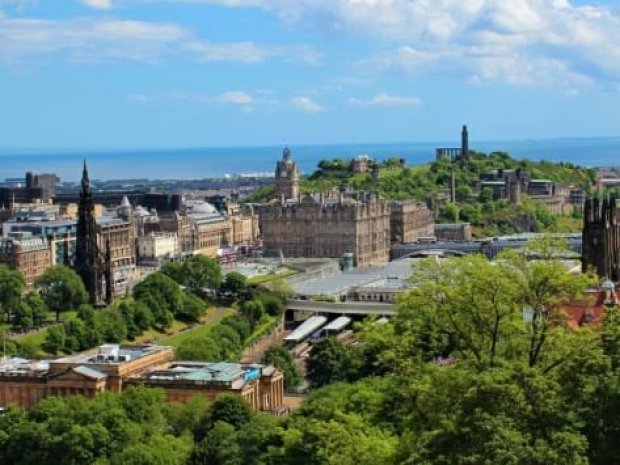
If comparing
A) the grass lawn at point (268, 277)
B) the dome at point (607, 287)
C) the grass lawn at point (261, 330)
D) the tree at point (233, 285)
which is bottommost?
the grass lawn at point (261, 330)

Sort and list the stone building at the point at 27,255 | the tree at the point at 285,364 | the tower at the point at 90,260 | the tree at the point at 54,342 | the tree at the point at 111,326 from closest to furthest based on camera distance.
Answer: the tree at the point at 285,364, the tree at the point at 54,342, the tree at the point at 111,326, the tower at the point at 90,260, the stone building at the point at 27,255

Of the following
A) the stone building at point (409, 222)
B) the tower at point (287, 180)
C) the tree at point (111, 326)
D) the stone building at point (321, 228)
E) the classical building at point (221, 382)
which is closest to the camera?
the classical building at point (221, 382)

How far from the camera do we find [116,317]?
2749 inches

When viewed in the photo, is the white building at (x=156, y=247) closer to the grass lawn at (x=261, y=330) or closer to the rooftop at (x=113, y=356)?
the grass lawn at (x=261, y=330)

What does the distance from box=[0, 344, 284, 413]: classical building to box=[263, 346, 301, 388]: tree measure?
5659 mm

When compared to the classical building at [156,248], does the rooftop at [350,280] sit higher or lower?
lower

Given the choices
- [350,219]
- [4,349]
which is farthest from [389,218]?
[4,349]

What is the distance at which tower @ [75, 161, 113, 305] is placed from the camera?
8050 cm

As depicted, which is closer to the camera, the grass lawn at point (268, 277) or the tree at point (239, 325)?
the tree at point (239, 325)

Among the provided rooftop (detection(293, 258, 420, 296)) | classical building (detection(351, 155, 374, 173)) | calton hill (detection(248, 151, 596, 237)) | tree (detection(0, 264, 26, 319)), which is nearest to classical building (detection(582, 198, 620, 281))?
rooftop (detection(293, 258, 420, 296))

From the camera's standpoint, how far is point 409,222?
423 ft

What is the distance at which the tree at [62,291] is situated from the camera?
7638 centimetres

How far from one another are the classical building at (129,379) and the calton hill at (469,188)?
80473 mm

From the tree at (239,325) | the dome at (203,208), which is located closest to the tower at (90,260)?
the tree at (239,325)
